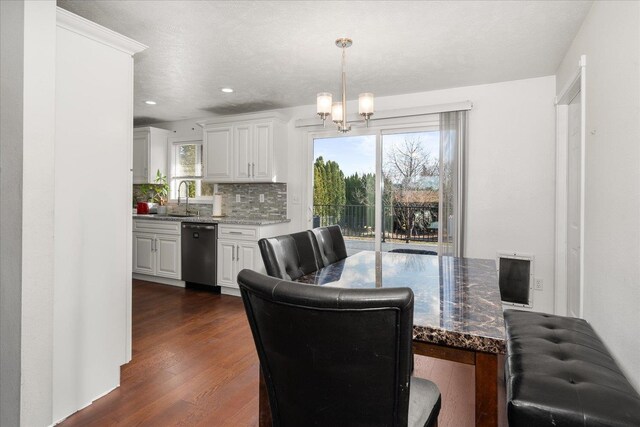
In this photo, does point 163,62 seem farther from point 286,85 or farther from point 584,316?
point 584,316

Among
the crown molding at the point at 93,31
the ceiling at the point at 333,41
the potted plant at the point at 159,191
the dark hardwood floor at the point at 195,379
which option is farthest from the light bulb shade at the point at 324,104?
the potted plant at the point at 159,191

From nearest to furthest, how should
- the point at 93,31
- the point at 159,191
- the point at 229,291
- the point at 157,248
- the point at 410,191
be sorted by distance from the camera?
the point at 93,31
the point at 410,191
the point at 229,291
the point at 157,248
the point at 159,191

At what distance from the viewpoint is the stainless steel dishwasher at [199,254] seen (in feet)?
14.2

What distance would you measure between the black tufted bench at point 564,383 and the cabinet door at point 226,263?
10.4 ft

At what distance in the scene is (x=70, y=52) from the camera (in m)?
1.84

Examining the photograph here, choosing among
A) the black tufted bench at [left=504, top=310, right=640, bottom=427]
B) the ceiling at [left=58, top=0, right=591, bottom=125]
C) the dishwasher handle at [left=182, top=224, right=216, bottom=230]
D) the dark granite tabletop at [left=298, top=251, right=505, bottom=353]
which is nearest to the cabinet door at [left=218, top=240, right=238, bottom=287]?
the dishwasher handle at [left=182, top=224, right=216, bottom=230]

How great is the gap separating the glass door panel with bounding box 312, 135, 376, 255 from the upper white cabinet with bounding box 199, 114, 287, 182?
20.2 inches

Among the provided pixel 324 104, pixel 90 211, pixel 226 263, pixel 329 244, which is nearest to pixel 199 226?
pixel 226 263

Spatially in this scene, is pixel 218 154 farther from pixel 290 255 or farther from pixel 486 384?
pixel 486 384

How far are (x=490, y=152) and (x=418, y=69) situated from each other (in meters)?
1.16

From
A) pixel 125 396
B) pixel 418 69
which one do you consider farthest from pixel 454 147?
pixel 125 396

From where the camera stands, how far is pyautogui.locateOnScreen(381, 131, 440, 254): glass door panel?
3.95m

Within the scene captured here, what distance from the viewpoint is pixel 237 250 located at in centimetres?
418

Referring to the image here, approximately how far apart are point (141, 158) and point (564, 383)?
5607 mm
